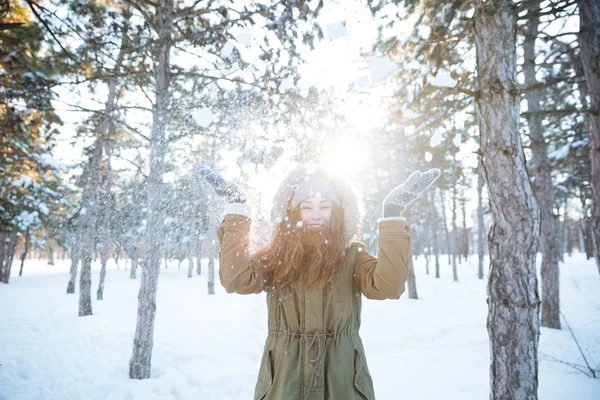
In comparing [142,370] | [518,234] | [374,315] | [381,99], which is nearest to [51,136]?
[142,370]

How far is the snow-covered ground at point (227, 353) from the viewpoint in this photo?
4441 millimetres

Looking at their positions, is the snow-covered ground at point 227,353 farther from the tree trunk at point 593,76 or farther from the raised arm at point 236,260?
the raised arm at point 236,260

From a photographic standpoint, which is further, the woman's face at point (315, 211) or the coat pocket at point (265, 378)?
the woman's face at point (315, 211)

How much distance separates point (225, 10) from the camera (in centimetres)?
453

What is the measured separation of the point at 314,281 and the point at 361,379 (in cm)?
62

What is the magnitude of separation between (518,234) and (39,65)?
6523 millimetres

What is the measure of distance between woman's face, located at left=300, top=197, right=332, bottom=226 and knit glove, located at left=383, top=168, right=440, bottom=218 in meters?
0.39

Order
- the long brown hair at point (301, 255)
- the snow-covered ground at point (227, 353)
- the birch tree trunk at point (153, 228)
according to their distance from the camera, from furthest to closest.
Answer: the birch tree trunk at point (153, 228) → the snow-covered ground at point (227, 353) → the long brown hair at point (301, 255)

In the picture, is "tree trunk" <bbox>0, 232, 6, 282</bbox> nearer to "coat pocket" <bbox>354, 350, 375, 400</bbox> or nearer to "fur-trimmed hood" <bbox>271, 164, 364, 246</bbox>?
"fur-trimmed hood" <bbox>271, 164, 364, 246</bbox>

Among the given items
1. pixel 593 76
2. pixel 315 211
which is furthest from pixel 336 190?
pixel 593 76

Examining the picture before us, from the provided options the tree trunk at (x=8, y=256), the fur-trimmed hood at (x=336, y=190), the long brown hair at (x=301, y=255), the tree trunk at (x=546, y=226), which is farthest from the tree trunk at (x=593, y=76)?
the tree trunk at (x=8, y=256)

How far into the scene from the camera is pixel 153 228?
16.3 ft

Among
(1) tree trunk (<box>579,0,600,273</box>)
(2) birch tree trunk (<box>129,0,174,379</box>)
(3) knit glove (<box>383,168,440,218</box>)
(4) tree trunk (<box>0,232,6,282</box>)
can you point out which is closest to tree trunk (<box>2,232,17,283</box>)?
(4) tree trunk (<box>0,232,6,282</box>)

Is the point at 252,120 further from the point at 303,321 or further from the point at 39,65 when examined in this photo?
the point at 303,321
